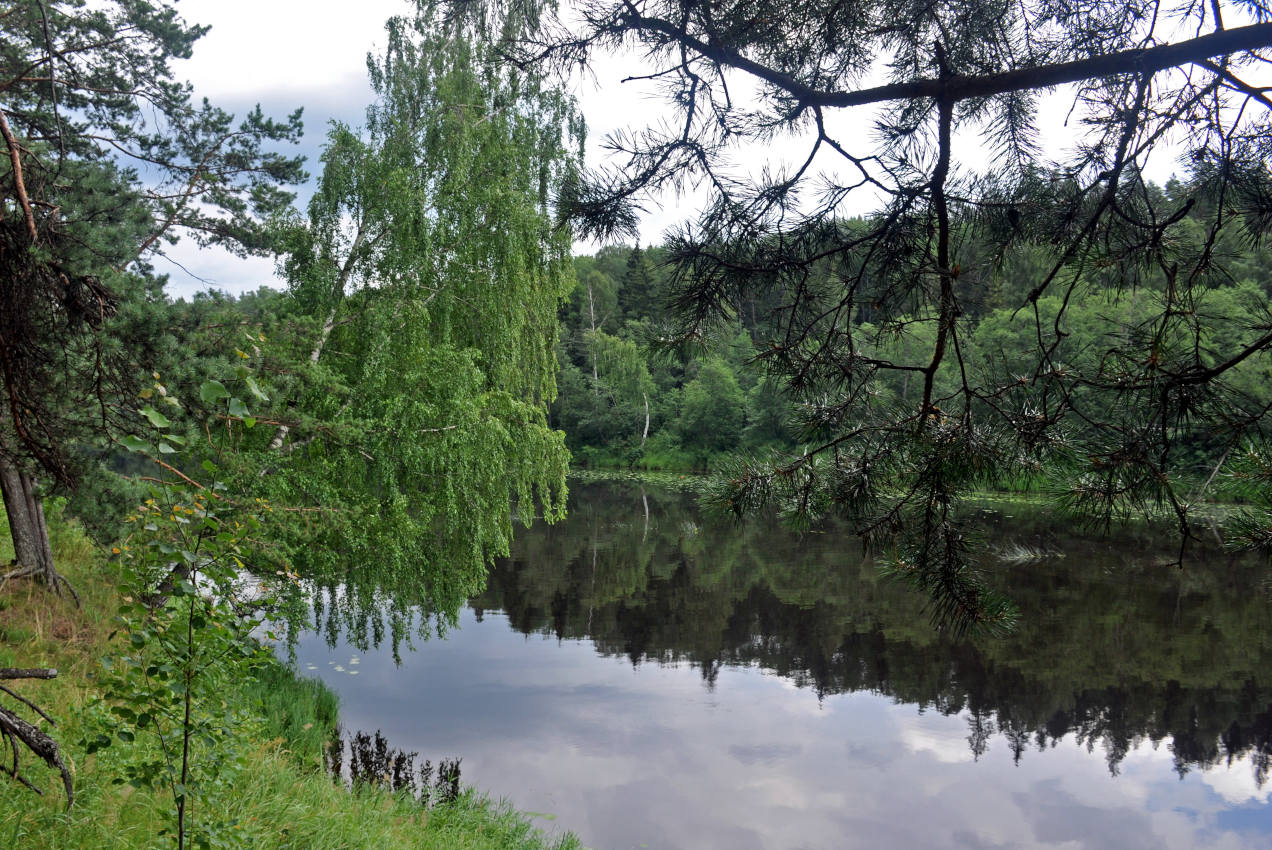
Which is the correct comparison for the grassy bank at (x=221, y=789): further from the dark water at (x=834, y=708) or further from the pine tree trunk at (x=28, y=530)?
the dark water at (x=834, y=708)

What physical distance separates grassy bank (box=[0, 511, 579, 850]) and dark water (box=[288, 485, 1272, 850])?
98 centimetres

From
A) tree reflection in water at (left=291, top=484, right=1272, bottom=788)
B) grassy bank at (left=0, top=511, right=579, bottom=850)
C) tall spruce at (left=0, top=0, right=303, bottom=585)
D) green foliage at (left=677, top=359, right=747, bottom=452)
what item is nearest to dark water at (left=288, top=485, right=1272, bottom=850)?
tree reflection in water at (left=291, top=484, right=1272, bottom=788)

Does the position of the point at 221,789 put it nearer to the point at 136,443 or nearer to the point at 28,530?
the point at 136,443

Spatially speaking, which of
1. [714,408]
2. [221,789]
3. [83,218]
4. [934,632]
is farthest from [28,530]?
[714,408]

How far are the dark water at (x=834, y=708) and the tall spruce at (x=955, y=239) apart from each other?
5199 mm

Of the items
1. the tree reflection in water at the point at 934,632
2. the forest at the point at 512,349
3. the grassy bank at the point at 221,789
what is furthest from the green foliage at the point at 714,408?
the grassy bank at the point at 221,789

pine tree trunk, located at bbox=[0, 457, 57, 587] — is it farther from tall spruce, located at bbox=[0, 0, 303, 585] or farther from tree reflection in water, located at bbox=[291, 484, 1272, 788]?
tree reflection in water, located at bbox=[291, 484, 1272, 788]

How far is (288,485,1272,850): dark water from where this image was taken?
6973mm

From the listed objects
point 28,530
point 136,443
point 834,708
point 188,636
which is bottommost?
point 834,708

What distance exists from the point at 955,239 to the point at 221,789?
2868 millimetres

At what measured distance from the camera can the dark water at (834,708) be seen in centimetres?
697

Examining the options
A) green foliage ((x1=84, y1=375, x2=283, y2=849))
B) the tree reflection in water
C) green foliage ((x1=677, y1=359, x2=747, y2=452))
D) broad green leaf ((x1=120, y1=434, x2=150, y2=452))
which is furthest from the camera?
green foliage ((x1=677, y1=359, x2=747, y2=452))

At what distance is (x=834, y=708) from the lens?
907 cm

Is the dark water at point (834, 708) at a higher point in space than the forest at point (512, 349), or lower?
lower
